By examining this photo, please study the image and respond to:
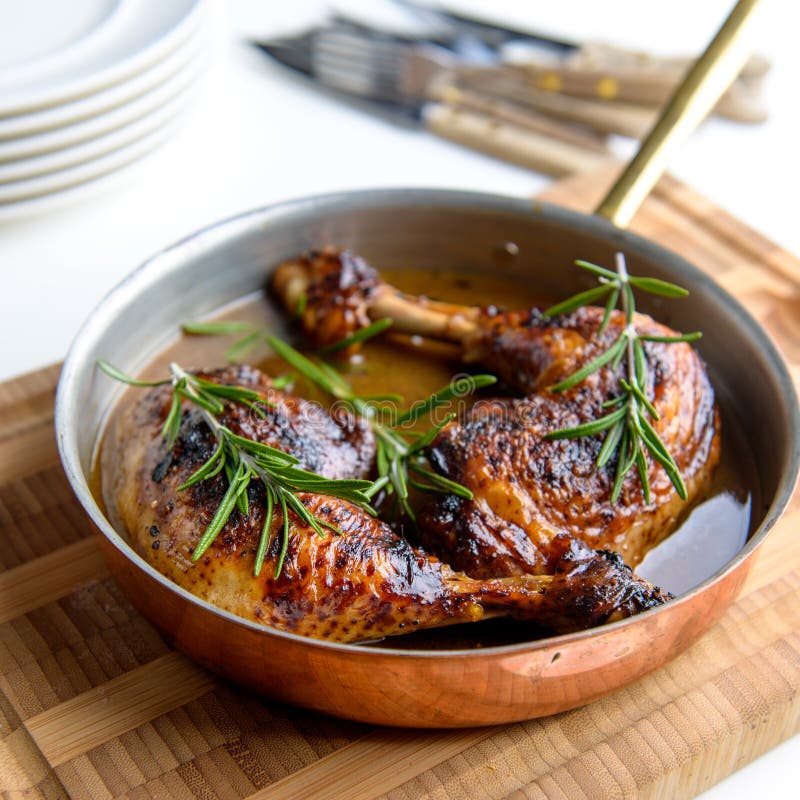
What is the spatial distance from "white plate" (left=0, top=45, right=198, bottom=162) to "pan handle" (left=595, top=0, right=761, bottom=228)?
3.52 ft

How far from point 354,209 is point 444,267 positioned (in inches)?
9.4

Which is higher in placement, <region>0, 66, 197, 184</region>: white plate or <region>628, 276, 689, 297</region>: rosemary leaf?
<region>628, 276, 689, 297</region>: rosemary leaf

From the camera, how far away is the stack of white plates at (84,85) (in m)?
2.31

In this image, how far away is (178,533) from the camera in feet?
4.99

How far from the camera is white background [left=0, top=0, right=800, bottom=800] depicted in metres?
2.54

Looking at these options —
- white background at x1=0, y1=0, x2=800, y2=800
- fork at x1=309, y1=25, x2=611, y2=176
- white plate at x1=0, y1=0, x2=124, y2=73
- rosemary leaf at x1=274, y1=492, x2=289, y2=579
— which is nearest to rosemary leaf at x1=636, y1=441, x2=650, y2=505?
rosemary leaf at x1=274, y1=492, x2=289, y2=579

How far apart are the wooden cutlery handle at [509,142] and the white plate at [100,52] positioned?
0.73m

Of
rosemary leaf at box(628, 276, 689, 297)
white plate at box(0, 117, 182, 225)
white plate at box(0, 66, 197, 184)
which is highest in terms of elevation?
rosemary leaf at box(628, 276, 689, 297)

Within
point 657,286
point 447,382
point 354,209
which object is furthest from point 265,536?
point 354,209

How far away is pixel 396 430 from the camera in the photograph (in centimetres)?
185

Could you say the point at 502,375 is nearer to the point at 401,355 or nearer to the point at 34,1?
the point at 401,355

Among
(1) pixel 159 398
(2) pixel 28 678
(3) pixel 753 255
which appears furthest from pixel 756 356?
(2) pixel 28 678

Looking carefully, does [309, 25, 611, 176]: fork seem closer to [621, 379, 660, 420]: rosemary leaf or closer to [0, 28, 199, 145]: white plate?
[0, 28, 199, 145]: white plate

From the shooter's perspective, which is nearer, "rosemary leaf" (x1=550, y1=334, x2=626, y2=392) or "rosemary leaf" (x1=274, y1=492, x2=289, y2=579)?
"rosemary leaf" (x1=274, y1=492, x2=289, y2=579)
